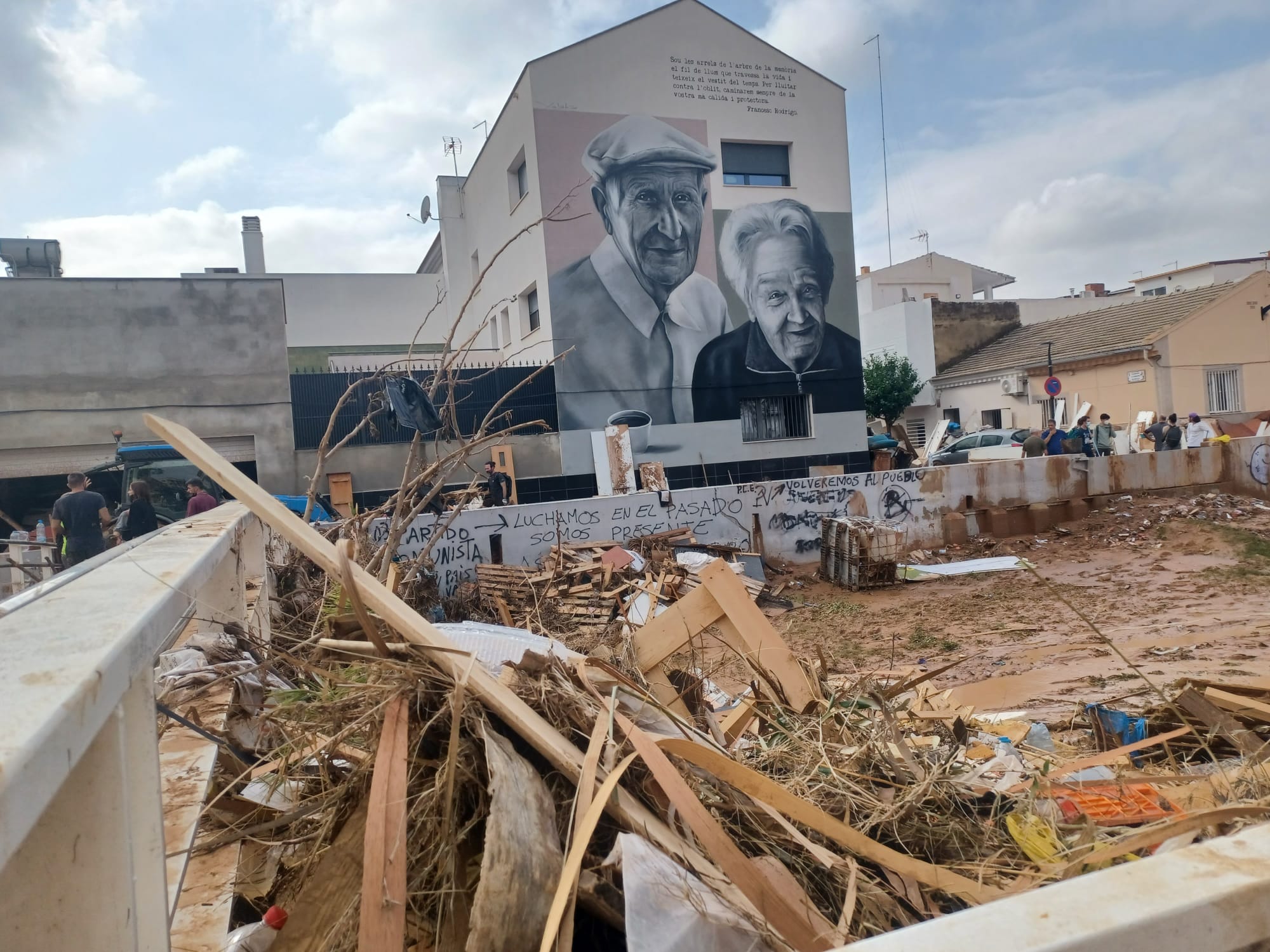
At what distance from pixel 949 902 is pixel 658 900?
98 cm

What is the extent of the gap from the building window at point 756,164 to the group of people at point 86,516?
15.7 m

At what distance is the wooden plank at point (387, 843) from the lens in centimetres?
157

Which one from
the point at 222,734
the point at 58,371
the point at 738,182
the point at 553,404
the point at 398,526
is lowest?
the point at 222,734

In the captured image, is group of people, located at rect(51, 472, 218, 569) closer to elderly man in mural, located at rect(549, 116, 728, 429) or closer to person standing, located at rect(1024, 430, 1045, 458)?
elderly man in mural, located at rect(549, 116, 728, 429)

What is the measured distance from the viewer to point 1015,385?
97.7ft

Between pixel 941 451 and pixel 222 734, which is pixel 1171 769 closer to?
pixel 222 734

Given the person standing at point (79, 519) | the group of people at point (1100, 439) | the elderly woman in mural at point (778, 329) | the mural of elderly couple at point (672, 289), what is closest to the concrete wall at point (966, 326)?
the group of people at point (1100, 439)

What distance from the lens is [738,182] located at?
2152 centimetres

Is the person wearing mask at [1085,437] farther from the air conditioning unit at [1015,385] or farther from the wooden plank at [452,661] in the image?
the wooden plank at [452,661]

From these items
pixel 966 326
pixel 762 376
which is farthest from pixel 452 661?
pixel 966 326

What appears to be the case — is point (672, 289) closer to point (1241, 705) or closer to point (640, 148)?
point (640, 148)

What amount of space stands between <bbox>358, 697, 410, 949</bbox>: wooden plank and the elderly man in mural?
17.4 meters

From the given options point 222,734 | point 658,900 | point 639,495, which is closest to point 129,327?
point 639,495

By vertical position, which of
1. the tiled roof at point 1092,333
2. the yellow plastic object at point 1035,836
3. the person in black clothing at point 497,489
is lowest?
the yellow plastic object at point 1035,836
